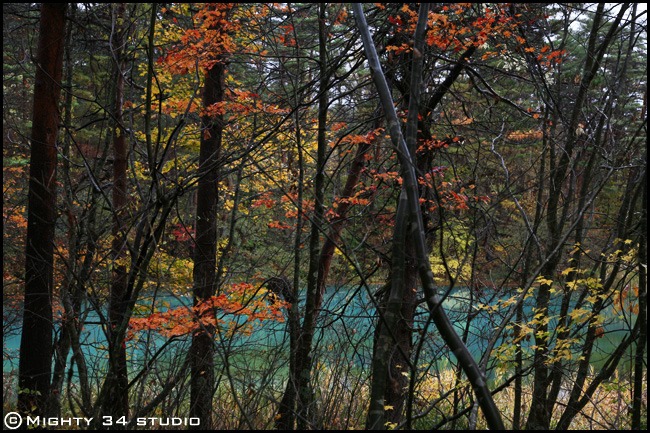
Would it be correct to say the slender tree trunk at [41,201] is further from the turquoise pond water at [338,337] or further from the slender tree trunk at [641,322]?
the slender tree trunk at [641,322]

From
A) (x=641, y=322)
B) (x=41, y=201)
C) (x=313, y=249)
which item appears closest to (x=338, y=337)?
(x=313, y=249)

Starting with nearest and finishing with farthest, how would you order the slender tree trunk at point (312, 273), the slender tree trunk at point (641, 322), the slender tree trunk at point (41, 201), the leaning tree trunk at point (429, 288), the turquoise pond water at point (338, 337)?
1. the leaning tree trunk at point (429, 288)
2. the slender tree trunk at point (641, 322)
3. the turquoise pond water at point (338, 337)
4. the slender tree trunk at point (312, 273)
5. the slender tree trunk at point (41, 201)

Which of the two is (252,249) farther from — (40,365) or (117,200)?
(40,365)

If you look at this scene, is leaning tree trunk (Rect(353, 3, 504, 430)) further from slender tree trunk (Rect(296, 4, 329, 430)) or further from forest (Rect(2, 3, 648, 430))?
slender tree trunk (Rect(296, 4, 329, 430))

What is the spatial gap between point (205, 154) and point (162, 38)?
271 centimetres

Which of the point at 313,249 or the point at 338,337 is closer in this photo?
the point at 338,337

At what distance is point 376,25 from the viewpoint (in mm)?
6902

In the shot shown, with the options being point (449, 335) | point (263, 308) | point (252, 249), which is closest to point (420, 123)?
point (263, 308)

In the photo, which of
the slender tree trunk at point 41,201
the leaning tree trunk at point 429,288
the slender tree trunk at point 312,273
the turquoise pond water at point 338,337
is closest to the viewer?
the leaning tree trunk at point 429,288

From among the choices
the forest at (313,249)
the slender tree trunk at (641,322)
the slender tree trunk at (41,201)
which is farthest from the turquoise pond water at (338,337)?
the slender tree trunk at (41,201)
